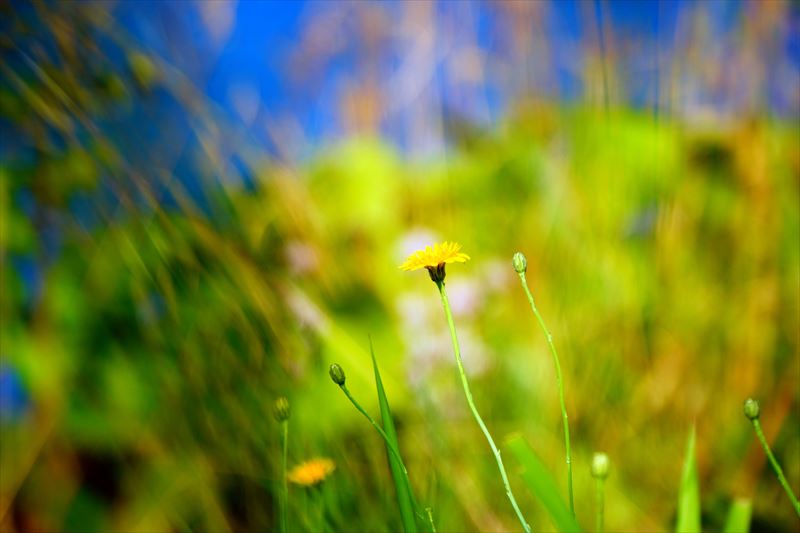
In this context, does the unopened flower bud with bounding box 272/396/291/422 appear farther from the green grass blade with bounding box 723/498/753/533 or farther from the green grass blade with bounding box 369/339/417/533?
the green grass blade with bounding box 723/498/753/533

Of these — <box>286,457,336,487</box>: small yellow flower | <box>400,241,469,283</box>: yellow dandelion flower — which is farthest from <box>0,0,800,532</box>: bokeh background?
<box>400,241,469,283</box>: yellow dandelion flower

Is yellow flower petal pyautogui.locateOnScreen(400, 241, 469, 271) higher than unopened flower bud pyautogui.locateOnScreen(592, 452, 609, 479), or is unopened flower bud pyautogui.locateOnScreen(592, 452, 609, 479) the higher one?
yellow flower petal pyautogui.locateOnScreen(400, 241, 469, 271)

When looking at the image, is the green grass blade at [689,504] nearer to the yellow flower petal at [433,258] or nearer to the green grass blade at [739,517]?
the green grass blade at [739,517]

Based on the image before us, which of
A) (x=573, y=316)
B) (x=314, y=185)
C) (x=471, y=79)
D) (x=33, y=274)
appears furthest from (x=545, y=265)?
(x=33, y=274)

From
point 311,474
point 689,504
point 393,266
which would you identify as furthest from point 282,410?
point 393,266

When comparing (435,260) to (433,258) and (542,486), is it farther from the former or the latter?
(542,486)

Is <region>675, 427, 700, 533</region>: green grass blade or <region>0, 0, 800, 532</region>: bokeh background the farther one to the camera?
<region>0, 0, 800, 532</region>: bokeh background
